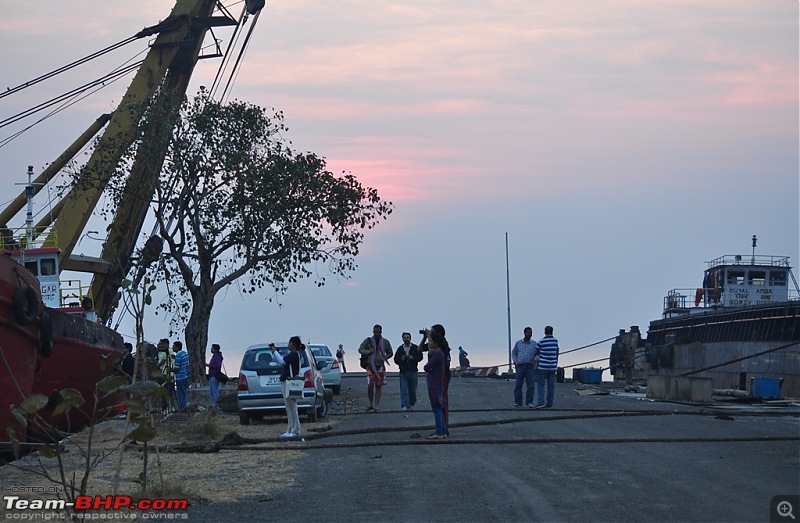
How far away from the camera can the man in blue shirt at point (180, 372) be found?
2734 centimetres

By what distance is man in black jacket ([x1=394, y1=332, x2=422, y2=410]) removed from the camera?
84.2 feet

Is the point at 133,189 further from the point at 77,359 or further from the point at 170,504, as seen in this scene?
the point at 170,504

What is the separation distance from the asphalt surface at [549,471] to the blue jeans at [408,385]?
325 cm

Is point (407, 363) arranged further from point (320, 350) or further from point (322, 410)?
point (320, 350)

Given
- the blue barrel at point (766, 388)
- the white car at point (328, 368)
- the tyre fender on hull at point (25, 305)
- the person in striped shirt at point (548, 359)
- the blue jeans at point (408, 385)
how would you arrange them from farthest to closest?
the white car at point (328, 368) → the blue barrel at point (766, 388) → the blue jeans at point (408, 385) → the person in striped shirt at point (548, 359) → the tyre fender on hull at point (25, 305)

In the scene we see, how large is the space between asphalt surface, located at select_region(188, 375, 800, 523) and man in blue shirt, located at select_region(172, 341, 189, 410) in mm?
6321

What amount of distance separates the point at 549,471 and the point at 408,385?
12.8m

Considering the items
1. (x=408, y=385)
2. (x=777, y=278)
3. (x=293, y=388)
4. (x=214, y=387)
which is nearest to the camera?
(x=293, y=388)

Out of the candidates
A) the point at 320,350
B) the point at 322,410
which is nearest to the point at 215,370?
the point at 322,410

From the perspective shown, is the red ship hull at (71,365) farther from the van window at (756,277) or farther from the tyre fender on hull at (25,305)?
the van window at (756,277)

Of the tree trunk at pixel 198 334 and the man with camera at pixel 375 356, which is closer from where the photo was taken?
the man with camera at pixel 375 356

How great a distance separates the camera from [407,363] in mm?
25672

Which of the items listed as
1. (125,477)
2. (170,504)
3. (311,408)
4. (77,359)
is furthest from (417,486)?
(77,359)

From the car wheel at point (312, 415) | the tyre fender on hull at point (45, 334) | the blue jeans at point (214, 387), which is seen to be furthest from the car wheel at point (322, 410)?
the tyre fender on hull at point (45, 334)
